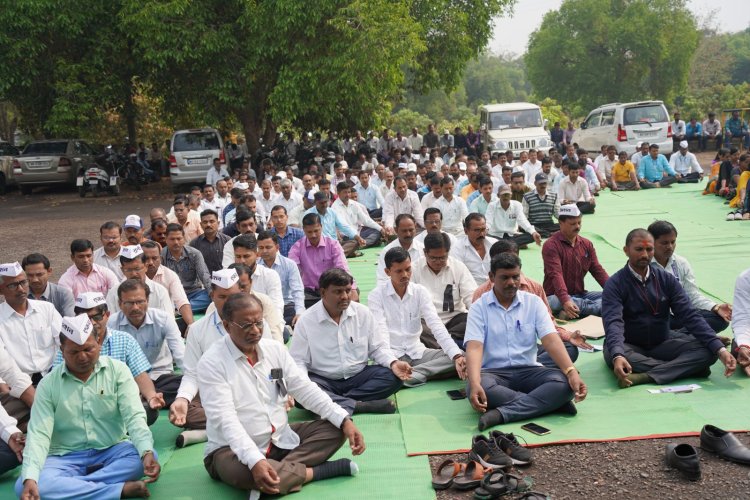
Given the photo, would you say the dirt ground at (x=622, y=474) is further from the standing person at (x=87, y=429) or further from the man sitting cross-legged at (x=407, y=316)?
the standing person at (x=87, y=429)

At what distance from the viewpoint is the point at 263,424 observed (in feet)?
14.4

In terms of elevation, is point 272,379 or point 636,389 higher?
point 272,379

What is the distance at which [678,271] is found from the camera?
20.9 ft

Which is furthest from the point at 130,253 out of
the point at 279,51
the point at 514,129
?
the point at 514,129

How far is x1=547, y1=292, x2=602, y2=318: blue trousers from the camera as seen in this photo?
24.3 feet

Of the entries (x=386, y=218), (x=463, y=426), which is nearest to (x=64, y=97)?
(x=386, y=218)

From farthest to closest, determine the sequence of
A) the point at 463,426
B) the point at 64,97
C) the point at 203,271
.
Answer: the point at 64,97, the point at 203,271, the point at 463,426

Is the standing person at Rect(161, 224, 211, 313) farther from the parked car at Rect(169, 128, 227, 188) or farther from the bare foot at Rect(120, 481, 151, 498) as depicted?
the parked car at Rect(169, 128, 227, 188)

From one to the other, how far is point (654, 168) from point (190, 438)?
47.1 feet

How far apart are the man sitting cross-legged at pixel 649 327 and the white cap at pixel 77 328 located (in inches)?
131

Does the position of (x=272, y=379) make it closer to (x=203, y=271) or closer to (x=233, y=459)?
(x=233, y=459)

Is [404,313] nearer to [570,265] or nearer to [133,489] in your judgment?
[570,265]

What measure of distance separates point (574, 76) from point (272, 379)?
38.0 metres

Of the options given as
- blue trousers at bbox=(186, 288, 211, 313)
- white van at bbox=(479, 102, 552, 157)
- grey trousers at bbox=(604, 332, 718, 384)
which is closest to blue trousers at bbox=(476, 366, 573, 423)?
grey trousers at bbox=(604, 332, 718, 384)
